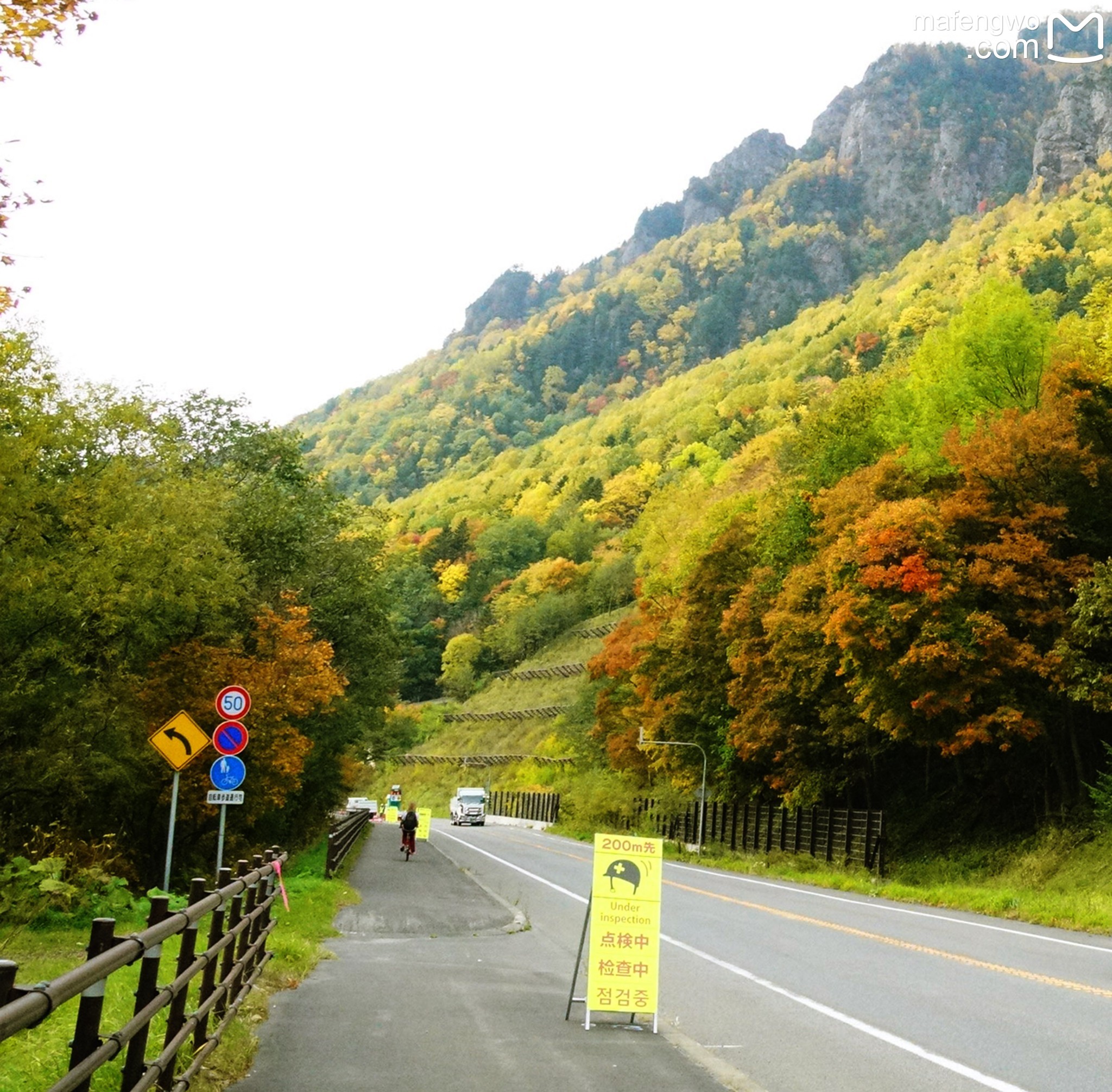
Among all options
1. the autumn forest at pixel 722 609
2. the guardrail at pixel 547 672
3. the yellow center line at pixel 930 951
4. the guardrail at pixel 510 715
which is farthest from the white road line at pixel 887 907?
the guardrail at pixel 547 672

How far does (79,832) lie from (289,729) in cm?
482

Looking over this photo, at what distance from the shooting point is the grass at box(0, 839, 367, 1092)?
680 cm

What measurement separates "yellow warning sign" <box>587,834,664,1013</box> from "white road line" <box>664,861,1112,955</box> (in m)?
9.81

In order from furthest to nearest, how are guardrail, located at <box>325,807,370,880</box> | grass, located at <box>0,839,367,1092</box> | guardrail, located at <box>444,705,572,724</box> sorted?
guardrail, located at <box>444,705,572,724</box>, guardrail, located at <box>325,807,370,880</box>, grass, located at <box>0,839,367,1092</box>

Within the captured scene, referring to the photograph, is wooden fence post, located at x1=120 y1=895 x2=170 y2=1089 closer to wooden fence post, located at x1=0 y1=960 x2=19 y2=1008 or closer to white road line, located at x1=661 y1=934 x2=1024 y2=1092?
wooden fence post, located at x1=0 y1=960 x2=19 y2=1008

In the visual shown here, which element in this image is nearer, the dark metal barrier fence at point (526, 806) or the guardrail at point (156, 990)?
the guardrail at point (156, 990)

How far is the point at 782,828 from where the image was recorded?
47.2 metres

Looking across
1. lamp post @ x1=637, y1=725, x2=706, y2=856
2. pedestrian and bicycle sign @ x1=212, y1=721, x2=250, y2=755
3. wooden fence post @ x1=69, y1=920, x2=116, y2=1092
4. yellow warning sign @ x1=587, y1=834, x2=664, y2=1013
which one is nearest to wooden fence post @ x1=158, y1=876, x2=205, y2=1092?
wooden fence post @ x1=69, y1=920, x2=116, y2=1092

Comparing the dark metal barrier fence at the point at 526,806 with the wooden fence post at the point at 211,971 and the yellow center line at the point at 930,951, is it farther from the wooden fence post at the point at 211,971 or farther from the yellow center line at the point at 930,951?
the wooden fence post at the point at 211,971

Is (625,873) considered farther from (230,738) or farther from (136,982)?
(230,738)

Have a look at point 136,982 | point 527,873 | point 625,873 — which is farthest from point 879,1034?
point 527,873

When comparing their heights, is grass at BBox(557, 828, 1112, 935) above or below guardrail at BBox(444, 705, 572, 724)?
below

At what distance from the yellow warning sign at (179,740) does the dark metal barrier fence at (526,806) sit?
204 ft

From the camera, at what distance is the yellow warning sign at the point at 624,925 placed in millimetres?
10266
